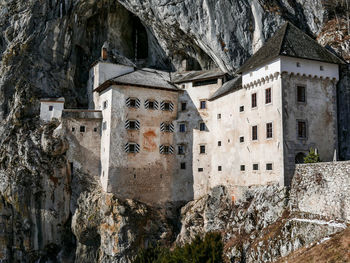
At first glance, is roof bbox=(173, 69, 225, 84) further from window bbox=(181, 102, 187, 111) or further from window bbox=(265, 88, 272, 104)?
window bbox=(265, 88, 272, 104)

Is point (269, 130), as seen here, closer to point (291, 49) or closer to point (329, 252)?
point (291, 49)

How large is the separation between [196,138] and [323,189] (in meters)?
18.6

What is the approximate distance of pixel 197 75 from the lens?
161ft

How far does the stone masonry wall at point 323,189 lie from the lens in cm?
2900

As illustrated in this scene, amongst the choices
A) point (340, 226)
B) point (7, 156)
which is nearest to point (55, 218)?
point (7, 156)

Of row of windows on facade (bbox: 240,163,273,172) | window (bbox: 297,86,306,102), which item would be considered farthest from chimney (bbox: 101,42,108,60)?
window (bbox: 297,86,306,102)

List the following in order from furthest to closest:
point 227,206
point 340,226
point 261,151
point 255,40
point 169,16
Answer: point 169,16 → point 255,40 → point 227,206 → point 261,151 → point 340,226

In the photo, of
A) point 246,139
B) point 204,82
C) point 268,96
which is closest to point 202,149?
point 204,82

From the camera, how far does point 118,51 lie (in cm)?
5738

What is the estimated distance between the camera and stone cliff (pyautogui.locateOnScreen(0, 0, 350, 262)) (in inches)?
1636

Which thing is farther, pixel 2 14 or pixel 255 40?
A: pixel 2 14

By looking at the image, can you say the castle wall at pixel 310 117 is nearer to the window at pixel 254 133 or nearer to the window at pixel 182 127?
the window at pixel 254 133

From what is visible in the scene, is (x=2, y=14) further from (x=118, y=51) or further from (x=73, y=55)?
(x=118, y=51)

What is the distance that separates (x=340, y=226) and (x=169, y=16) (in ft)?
104
